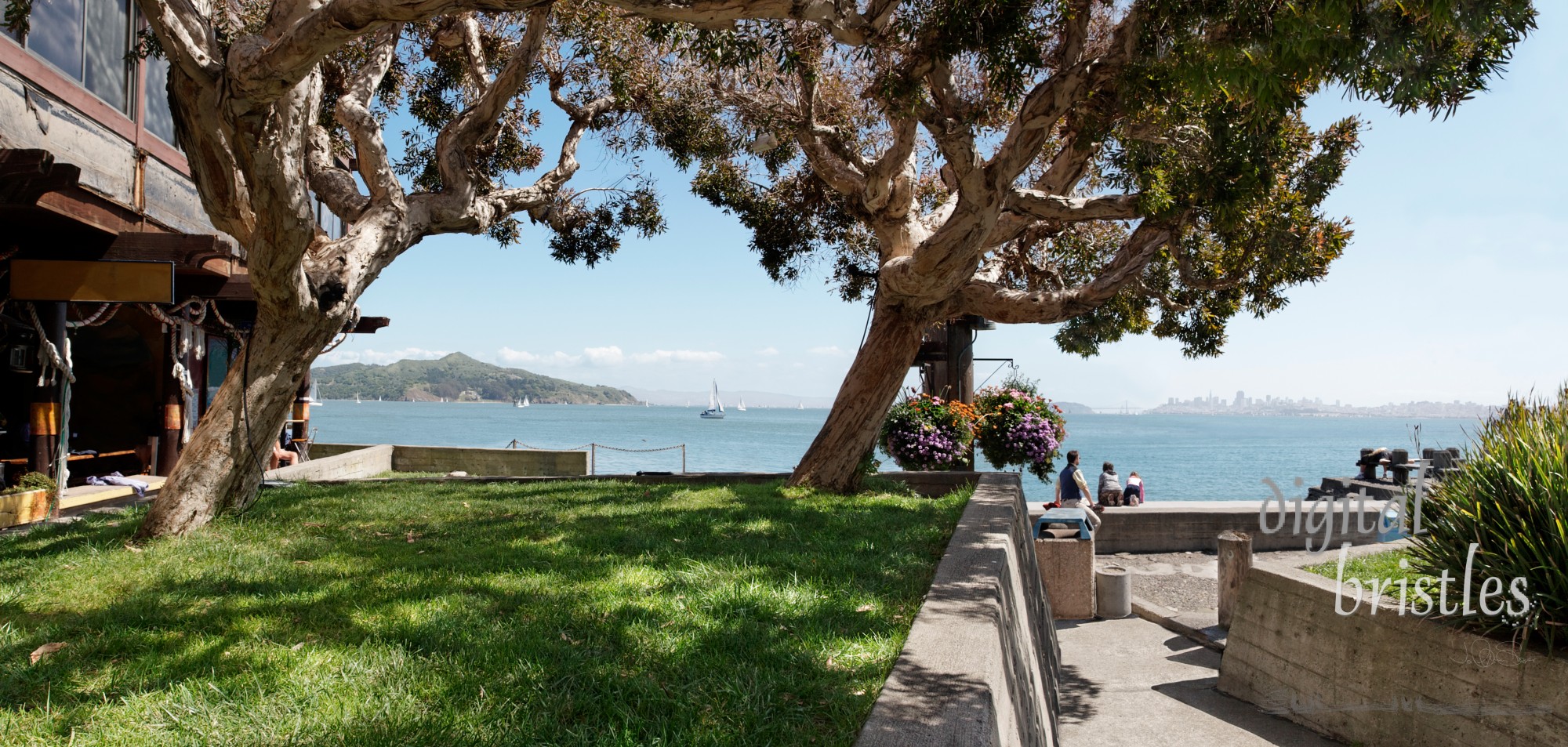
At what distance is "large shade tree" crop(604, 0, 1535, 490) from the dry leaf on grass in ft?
16.4

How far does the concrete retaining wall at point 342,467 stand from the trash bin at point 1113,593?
1103 centimetres

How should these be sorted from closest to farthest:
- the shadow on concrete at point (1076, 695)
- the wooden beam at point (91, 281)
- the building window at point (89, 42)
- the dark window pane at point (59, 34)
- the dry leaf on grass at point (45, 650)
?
the dry leaf on grass at point (45, 650) → the shadow on concrete at point (1076, 695) → the wooden beam at point (91, 281) → the dark window pane at point (59, 34) → the building window at point (89, 42)

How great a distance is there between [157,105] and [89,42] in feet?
6.40

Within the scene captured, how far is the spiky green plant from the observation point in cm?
569

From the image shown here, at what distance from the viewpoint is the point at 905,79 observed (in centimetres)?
824

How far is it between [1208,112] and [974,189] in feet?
9.21

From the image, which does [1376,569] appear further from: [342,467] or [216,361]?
[216,361]

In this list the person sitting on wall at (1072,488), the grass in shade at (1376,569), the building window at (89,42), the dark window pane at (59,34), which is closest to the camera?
the grass in shade at (1376,569)

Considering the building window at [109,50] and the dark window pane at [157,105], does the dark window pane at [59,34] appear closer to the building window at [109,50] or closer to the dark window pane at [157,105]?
the building window at [109,50]

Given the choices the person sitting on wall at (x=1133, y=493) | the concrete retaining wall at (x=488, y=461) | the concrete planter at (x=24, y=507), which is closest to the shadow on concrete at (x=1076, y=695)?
the person sitting on wall at (x=1133, y=493)

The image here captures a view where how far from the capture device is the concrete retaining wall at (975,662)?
3.00 metres

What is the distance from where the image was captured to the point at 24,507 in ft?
29.8

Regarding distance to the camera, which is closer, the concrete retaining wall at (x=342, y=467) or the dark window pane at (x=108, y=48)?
the dark window pane at (x=108, y=48)

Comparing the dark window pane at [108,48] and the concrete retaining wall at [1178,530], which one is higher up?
the dark window pane at [108,48]
